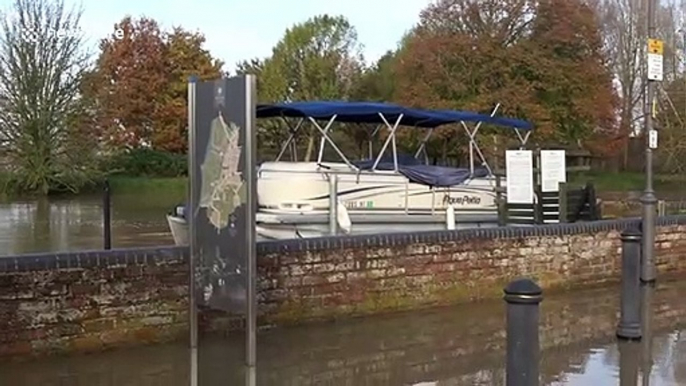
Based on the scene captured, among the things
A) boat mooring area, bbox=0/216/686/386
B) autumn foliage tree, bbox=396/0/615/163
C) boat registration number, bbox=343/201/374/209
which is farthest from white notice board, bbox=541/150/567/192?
autumn foliage tree, bbox=396/0/615/163

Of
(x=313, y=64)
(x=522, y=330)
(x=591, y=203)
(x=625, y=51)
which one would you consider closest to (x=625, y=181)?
(x=625, y=51)

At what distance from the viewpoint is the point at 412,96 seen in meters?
39.8

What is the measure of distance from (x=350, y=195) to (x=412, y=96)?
26046 millimetres

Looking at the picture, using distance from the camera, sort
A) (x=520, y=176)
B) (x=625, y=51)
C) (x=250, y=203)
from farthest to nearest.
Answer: (x=625, y=51), (x=520, y=176), (x=250, y=203)

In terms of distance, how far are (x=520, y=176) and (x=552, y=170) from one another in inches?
30.8

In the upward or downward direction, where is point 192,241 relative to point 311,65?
downward

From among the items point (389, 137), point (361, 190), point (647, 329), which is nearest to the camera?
point (647, 329)

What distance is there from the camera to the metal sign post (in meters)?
7.79

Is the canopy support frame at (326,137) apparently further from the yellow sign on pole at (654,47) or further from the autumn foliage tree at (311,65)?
the autumn foliage tree at (311,65)

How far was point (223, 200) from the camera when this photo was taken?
8094 millimetres

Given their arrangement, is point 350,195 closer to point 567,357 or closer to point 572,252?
point 572,252

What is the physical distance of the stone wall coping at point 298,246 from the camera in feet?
27.1

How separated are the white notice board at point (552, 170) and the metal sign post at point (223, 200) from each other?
7.86m

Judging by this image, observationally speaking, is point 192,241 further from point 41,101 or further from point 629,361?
point 41,101
